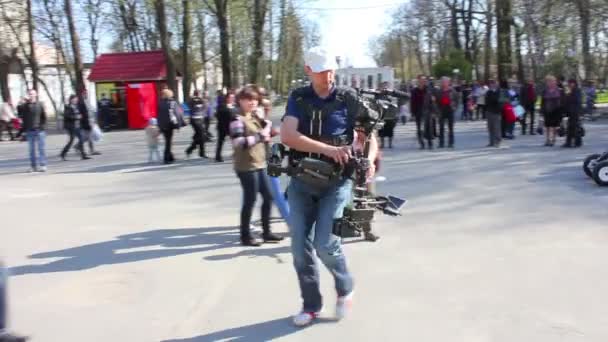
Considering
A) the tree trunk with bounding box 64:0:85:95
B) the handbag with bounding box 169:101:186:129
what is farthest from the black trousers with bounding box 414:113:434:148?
the tree trunk with bounding box 64:0:85:95

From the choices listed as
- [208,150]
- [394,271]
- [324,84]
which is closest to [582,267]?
[394,271]

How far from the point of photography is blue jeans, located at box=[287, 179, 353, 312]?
412 centimetres

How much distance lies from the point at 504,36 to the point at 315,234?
89.3ft

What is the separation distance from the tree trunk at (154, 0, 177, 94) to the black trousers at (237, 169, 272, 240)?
20.6 m

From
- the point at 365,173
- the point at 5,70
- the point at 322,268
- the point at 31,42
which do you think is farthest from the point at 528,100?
the point at 5,70

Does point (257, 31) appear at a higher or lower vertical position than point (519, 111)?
higher

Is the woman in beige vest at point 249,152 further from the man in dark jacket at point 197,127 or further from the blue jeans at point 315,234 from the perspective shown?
the man in dark jacket at point 197,127

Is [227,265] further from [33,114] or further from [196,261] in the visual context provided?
[33,114]

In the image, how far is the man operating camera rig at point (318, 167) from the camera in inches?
158

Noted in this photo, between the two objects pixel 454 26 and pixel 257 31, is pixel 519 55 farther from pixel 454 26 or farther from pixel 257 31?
pixel 257 31

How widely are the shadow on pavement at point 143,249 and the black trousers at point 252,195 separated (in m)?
0.28

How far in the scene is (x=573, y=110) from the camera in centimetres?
1377

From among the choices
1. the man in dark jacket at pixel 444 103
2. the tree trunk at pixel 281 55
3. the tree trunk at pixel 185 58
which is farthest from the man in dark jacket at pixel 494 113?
the tree trunk at pixel 281 55

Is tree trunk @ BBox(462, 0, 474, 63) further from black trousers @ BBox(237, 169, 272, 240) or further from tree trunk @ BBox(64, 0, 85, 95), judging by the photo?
black trousers @ BBox(237, 169, 272, 240)
